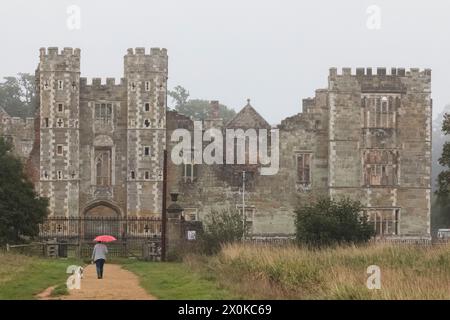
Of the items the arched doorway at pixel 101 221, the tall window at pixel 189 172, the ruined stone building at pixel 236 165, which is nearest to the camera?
the arched doorway at pixel 101 221

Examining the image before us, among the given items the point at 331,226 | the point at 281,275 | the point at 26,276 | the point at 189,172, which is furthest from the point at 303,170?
the point at 281,275

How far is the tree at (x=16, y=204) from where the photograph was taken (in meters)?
43.1

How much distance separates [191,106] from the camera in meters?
120

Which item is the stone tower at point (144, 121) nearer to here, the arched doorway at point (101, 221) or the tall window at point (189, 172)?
the arched doorway at point (101, 221)

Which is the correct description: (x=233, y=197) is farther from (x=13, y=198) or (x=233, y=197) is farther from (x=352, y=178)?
(x=13, y=198)

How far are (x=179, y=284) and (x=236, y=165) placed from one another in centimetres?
3661

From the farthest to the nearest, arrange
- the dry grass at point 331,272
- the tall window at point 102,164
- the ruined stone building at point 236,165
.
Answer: the tall window at point 102,164 < the ruined stone building at point 236,165 < the dry grass at point 331,272

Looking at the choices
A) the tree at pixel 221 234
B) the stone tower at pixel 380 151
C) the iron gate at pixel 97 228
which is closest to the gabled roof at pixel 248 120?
the stone tower at pixel 380 151

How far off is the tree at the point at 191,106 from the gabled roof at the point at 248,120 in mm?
51891

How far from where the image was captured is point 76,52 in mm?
61938

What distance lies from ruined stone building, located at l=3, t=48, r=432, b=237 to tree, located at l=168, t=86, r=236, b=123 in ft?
174

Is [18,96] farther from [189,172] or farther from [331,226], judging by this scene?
[331,226]

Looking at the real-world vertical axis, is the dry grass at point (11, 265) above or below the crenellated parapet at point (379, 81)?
below

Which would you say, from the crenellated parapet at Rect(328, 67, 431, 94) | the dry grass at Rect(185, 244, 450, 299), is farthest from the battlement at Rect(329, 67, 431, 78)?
the dry grass at Rect(185, 244, 450, 299)
